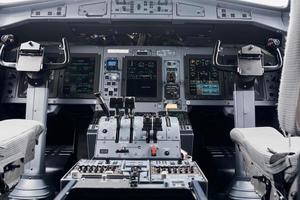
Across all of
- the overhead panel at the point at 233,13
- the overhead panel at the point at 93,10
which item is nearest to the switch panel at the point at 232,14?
the overhead panel at the point at 233,13

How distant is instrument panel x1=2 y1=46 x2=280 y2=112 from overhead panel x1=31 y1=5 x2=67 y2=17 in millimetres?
438

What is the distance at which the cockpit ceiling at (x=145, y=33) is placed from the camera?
10.8 ft

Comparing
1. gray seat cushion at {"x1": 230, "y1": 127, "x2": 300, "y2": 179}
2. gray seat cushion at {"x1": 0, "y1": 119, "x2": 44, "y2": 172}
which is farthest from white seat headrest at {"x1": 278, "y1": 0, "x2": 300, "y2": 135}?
gray seat cushion at {"x1": 0, "y1": 119, "x2": 44, "y2": 172}

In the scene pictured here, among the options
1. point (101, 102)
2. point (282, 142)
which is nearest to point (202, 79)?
point (101, 102)

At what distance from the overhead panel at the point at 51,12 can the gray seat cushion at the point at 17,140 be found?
1357 millimetres

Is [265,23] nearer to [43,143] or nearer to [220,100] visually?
[220,100]

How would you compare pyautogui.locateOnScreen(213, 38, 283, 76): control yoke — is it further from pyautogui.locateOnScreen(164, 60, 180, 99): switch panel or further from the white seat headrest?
the white seat headrest

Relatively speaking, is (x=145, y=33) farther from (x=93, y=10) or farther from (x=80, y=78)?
(x=80, y=78)

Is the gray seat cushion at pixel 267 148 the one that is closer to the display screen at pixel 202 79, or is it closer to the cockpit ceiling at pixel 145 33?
the display screen at pixel 202 79

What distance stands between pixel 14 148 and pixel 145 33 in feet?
7.11

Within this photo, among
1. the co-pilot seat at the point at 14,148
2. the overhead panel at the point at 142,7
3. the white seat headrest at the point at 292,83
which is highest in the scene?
the overhead panel at the point at 142,7

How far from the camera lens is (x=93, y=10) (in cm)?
315

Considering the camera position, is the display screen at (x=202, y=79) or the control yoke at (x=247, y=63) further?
the display screen at (x=202, y=79)

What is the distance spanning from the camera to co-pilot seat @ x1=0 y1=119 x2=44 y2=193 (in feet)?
5.14
